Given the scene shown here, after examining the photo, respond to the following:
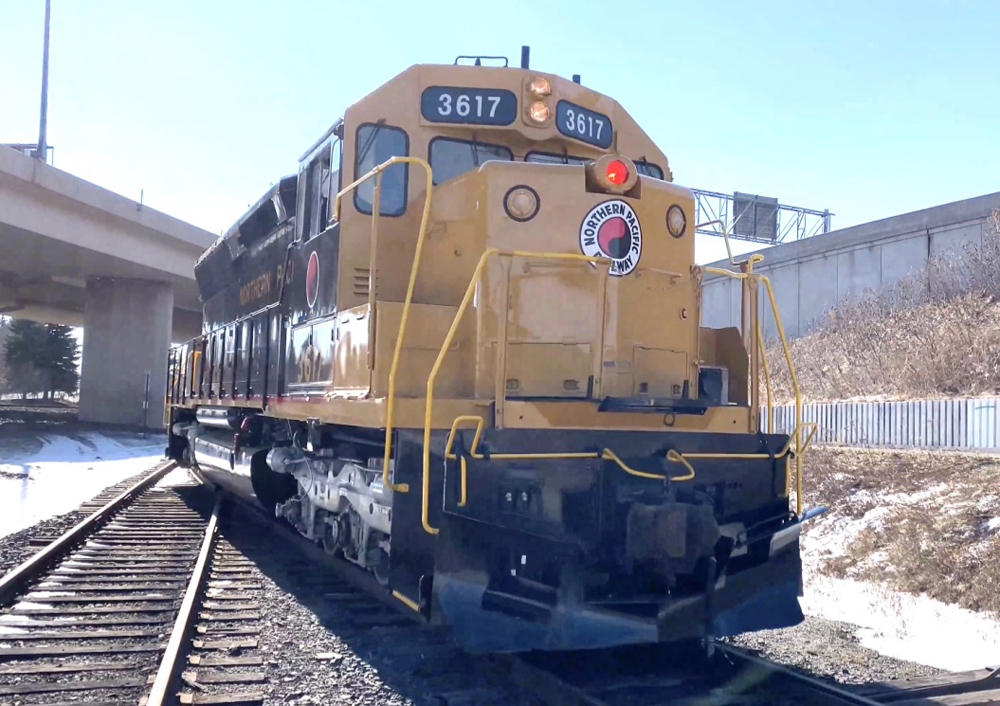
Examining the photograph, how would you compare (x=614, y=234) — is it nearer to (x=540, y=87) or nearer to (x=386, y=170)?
(x=540, y=87)

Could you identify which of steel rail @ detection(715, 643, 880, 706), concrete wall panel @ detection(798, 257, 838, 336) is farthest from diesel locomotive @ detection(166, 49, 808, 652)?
concrete wall panel @ detection(798, 257, 838, 336)

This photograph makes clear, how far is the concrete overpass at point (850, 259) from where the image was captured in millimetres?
20344

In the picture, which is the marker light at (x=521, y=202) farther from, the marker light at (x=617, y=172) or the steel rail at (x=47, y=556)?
the steel rail at (x=47, y=556)

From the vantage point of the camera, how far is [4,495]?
1398cm

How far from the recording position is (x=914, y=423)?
1203cm

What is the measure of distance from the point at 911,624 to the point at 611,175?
4004 mm

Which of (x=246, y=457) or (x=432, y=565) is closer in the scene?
(x=432, y=565)

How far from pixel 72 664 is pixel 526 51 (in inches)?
188

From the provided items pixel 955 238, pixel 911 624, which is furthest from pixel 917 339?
pixel 911 624

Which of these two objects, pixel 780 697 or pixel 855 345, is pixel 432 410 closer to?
pixel 780 697

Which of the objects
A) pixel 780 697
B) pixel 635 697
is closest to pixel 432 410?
pixel 635 697

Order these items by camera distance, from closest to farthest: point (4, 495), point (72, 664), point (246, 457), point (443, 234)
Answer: point (72, 664), point (443, 234), point (246, 457), point (4, 495)

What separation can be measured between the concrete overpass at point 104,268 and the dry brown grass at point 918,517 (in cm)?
2072

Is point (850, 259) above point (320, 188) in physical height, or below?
above
